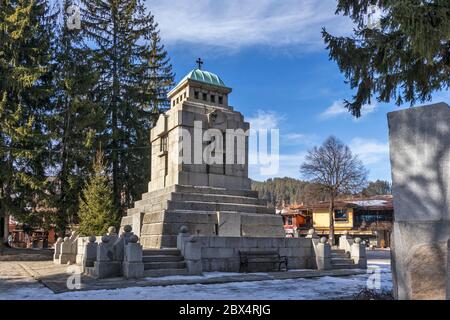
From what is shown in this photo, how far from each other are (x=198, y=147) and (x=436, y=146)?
41.0ft

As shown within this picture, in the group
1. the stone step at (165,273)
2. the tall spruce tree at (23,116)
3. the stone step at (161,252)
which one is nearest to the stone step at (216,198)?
the stone step at (161,252)

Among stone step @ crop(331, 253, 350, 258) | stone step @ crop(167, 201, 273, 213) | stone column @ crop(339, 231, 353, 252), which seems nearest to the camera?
stone step @ crop(167, 201, 273, 213)

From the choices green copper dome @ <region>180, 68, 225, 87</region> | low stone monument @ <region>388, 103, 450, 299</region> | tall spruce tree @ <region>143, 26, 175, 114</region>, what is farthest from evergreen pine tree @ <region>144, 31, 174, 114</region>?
low stone monument @ <region>388, 103, 450, 299</region>

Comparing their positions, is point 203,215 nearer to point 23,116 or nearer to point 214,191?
point 214,191

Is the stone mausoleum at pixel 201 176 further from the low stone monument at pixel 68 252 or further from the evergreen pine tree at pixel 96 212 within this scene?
the evergreen pine tree at pixel 96 212

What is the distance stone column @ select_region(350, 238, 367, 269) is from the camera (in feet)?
53.6

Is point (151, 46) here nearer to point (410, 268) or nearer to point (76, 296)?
point (76, 296)

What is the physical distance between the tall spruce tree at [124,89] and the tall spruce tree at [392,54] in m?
23.0

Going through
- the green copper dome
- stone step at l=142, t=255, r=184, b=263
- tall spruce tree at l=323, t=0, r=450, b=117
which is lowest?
stone step at l=142, t=255, r=184, b=263

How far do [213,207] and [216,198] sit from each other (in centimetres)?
57

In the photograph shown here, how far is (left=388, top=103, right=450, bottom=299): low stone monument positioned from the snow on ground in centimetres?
370

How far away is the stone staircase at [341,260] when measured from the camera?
1585 centimetres

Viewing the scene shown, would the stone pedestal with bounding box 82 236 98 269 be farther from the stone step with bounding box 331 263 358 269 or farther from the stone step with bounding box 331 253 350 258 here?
the stone step with bounding box 331 253 350 258

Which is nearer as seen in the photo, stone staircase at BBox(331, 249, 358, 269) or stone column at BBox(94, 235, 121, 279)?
stone column at BBox(94, 235, 121, 279)
